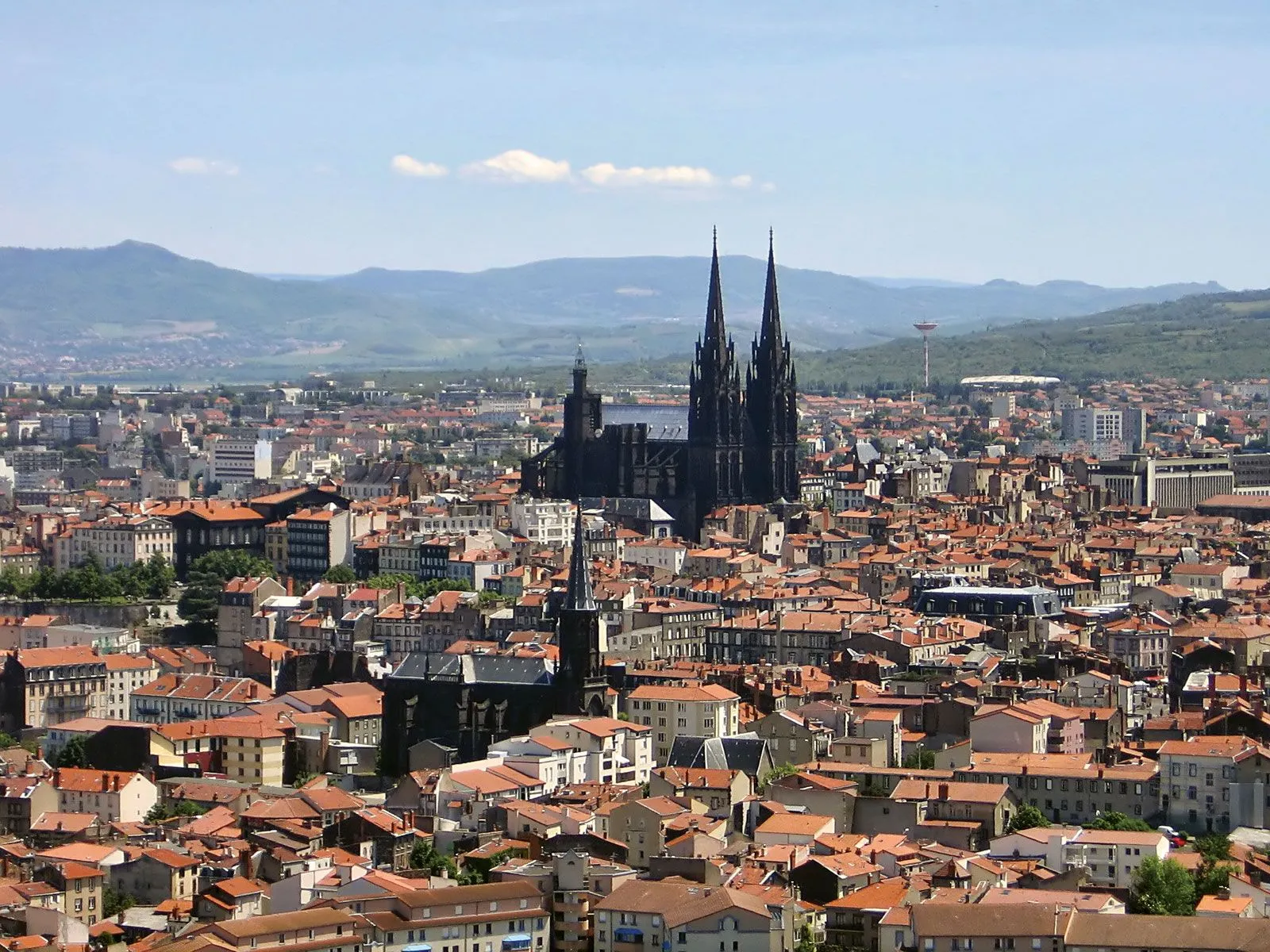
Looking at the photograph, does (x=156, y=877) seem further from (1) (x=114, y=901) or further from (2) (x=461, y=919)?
(2) (x=461, y=919)

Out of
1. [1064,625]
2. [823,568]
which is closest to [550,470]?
[823,568]

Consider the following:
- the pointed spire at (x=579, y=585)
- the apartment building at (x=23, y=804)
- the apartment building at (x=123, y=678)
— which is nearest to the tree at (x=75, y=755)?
the apartment building at (x=23, y=804)

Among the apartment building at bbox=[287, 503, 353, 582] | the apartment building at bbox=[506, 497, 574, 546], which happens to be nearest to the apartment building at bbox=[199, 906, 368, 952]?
the apartment building at bbox=[287, 503, 353, 582]

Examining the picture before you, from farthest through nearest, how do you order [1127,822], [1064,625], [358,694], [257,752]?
[1064,625] < [358,694] < [257,752] < [1127,822]

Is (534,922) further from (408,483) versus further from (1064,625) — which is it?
(408,483)

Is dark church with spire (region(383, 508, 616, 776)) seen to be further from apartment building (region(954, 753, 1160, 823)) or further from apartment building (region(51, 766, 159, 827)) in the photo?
apartment building (region(954, 753, 1160, 823))

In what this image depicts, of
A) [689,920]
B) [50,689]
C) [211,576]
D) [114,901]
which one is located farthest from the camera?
[211,576]

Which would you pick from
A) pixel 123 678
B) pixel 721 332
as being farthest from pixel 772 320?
pixel 123 678
